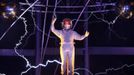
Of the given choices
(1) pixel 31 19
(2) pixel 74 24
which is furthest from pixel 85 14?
(1) pixel 31 19

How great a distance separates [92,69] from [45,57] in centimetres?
89

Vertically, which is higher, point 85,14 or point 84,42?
point 85,14

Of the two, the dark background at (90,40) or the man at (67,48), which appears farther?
the dark background at (90,40)

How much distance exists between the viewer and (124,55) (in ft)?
19.8

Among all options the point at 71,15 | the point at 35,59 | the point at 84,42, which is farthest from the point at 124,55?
the point at 35,59

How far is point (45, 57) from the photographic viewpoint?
6.02 m

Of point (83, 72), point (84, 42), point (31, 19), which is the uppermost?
point (31, 19)

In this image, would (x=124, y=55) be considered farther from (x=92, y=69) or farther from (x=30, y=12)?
(x=30, y=12)

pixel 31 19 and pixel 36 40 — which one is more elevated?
pixel 31 19

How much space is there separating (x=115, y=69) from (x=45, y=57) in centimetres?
129

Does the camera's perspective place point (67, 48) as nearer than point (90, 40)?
Yes

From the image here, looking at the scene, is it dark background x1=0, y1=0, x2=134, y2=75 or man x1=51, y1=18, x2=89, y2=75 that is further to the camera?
dark background x1=0, y1=0, x2=134, y2=75

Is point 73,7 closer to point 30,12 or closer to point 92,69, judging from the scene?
point 30,12

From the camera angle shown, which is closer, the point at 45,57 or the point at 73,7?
the point at 73,7
